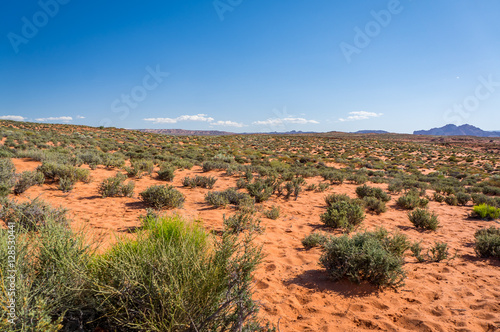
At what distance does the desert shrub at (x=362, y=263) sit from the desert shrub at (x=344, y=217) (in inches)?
83.9

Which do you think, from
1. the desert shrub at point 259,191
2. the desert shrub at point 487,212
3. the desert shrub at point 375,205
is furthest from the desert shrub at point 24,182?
the desert shrub at point 487,212

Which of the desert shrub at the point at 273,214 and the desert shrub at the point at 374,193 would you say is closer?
the desert shrub at the point at 273,214

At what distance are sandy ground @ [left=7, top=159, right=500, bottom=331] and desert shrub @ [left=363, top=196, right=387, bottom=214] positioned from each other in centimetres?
113

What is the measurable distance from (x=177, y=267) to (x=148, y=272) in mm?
348

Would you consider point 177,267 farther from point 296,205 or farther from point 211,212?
point 296,205

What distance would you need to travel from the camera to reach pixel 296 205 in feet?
27.4

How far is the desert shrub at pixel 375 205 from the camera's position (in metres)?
8.08

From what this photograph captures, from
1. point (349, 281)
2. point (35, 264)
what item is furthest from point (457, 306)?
point (35, 264)

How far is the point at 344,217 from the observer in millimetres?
6141

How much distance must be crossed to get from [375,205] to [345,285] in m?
5.36

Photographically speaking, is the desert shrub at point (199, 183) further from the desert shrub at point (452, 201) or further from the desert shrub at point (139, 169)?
the desert shrub at point (452, 201)

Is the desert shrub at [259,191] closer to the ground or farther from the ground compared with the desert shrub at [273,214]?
farther from the ground

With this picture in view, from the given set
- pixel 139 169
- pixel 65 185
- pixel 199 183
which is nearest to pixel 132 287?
pixel 65 185

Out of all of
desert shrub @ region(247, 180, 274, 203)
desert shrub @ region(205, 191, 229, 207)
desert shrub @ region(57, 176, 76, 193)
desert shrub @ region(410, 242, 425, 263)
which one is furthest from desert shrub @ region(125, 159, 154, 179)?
desert shrub @ region(410, 242, 425, 263)
